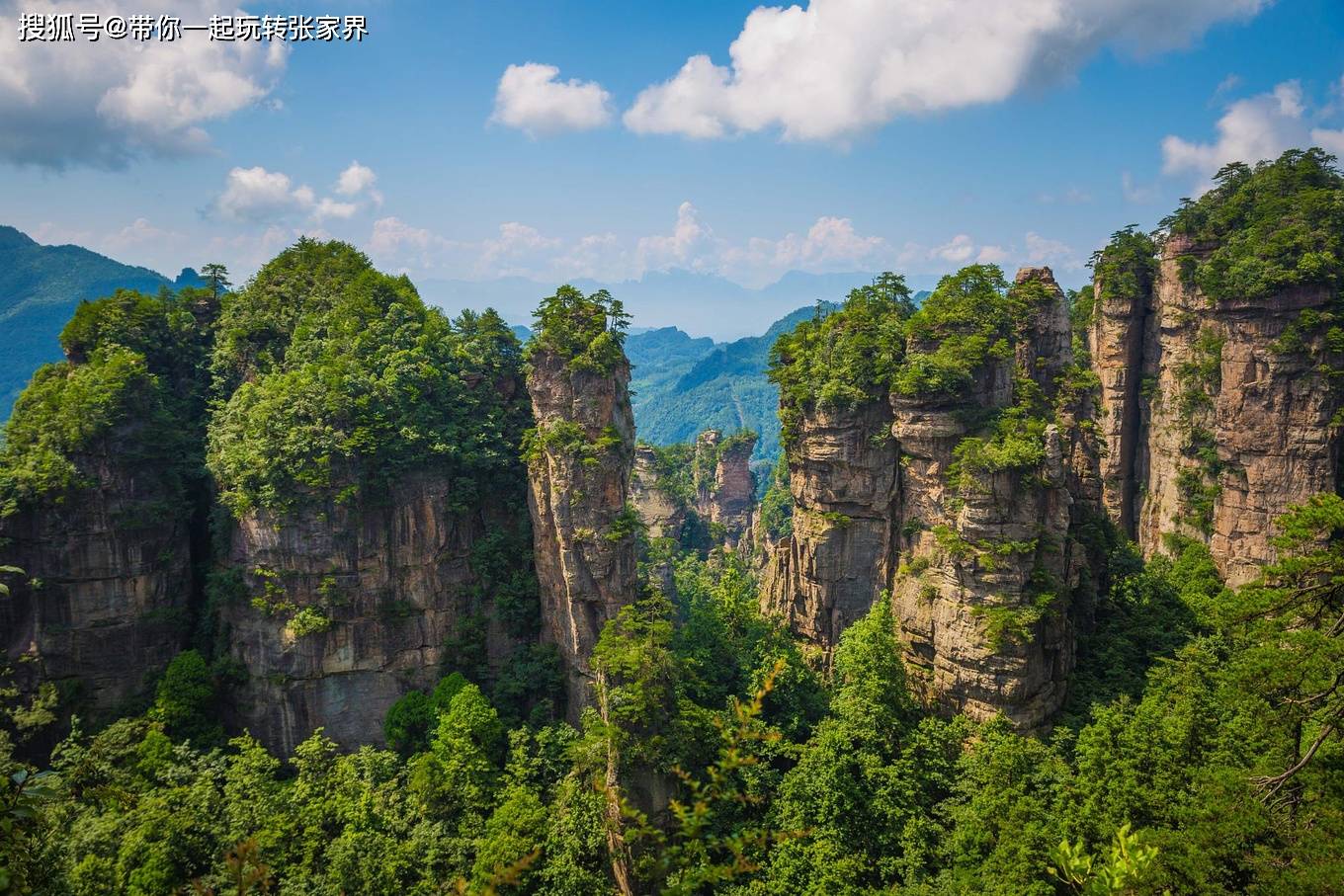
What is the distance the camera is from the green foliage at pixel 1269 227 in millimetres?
35156

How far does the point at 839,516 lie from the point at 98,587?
32317mm

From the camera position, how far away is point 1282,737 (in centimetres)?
2314

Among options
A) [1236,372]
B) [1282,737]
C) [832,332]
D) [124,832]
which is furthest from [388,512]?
[1236,372]

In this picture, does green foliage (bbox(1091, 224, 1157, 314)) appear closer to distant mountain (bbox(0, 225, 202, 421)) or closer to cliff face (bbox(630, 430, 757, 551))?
cliff face (bbox(630, 430, 757, 551))

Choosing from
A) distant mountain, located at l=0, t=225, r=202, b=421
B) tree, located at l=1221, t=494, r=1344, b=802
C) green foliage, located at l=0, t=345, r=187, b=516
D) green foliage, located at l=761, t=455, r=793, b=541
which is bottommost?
green foliage, located at l=761, t=455, r=793, b=541

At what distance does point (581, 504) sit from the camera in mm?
33156

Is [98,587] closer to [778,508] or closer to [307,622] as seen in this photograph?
[307,622]

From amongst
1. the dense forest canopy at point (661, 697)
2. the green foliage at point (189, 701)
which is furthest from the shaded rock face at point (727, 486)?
the green foliage at point (189, 701)

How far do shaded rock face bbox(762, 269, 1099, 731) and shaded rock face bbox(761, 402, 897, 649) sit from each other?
54 millimetres

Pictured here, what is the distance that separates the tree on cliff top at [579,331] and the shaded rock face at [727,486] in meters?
59.0

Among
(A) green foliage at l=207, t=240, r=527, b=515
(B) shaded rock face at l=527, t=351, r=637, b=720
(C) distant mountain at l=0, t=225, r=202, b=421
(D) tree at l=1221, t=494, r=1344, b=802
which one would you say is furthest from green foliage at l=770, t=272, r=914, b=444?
(C) distant mountain at l=0, t=225, r=202, b=421

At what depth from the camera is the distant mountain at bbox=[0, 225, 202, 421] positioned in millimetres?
134500

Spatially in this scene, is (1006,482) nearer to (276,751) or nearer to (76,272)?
(276,751)

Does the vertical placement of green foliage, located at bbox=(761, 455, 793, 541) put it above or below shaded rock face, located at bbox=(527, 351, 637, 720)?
below
